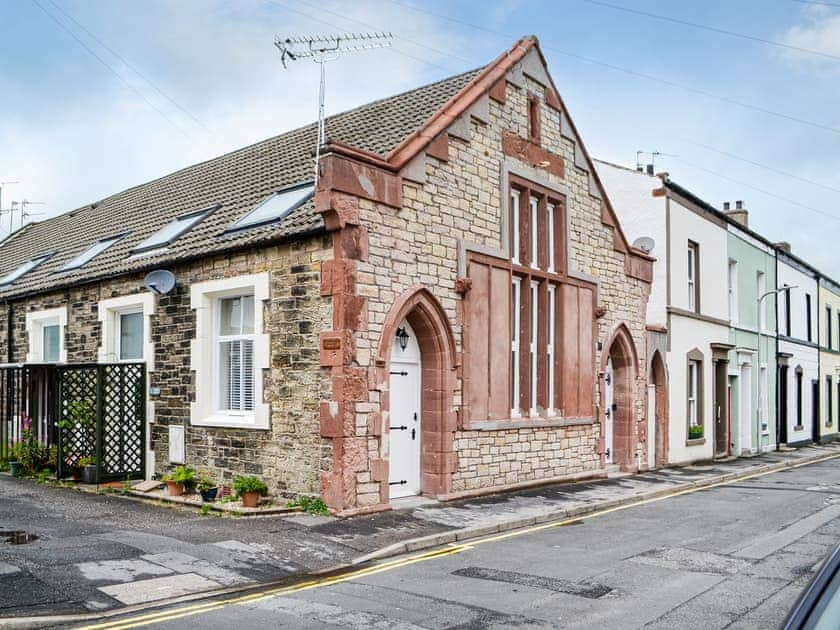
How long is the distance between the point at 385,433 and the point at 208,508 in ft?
9.45

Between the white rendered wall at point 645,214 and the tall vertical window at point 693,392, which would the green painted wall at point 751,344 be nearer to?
the tall vertical window at point 693,392

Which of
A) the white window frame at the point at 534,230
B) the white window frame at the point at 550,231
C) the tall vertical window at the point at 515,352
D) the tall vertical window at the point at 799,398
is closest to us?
the tall vertical window at the point at 515,352

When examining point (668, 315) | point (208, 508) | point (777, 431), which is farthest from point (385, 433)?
point (777, 431)

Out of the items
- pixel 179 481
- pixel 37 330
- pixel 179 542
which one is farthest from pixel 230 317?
pixel 37 330

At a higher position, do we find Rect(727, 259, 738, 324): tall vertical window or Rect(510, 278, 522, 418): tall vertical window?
Rect(727, 259, 738, 324): tall vertical window

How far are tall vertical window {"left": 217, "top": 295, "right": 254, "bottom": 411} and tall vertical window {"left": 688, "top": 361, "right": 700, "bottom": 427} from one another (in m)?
13.6

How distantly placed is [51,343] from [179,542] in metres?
11.1

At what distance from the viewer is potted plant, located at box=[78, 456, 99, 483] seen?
15102mm

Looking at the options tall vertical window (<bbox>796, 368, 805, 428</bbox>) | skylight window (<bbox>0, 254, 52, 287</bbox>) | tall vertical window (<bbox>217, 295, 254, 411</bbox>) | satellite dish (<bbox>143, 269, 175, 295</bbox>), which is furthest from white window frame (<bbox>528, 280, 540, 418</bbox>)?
tall vertical window (<bbox>796, 368, 805, 428</bbox>)

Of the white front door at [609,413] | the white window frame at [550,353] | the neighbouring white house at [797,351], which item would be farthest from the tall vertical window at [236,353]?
the neighbouring white house at [797,351]

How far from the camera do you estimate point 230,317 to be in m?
14.7

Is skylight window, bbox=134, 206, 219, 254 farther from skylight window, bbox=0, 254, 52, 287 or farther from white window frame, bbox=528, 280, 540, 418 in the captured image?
white window frame, bbox=528, 280, 540, 418

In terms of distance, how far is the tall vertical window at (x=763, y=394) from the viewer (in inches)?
1128

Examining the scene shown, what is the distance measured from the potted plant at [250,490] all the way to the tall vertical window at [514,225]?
612cm
